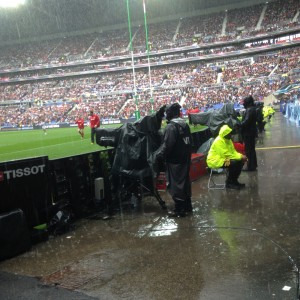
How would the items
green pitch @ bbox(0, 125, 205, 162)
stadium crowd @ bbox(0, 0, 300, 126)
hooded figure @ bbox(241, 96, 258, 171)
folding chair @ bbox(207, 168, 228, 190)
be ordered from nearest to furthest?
folding chair @ bbox(207, 168, 228, 190)
hooded figure @ bbox(241, 96, 258, 171)
green pitch @ bbox(0, 125, 205, 162)
stadium crowd @ bbox(0, 0, 300, 126)

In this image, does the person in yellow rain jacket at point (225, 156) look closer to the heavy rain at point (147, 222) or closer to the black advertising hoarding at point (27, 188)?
the heavy rain at point (147, 222)

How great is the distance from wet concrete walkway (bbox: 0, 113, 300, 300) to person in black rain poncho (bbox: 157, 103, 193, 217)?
0.30 meters

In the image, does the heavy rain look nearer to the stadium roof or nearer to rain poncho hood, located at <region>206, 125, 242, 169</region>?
rain poncho hood, located at <region>206, 125, 242, 169</region>

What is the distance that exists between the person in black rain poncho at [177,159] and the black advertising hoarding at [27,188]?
5.88ft

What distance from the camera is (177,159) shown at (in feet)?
19.3

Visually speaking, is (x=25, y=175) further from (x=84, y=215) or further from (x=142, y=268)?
(x=142, y=268)

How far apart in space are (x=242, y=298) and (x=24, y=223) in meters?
2.86

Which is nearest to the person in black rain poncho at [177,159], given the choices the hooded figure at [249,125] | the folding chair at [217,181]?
the folding chair at [217,181]

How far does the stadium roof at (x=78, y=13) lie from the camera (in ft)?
161

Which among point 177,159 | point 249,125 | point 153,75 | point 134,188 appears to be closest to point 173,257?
point 177,159

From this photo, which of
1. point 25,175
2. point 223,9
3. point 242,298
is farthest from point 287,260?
point 223,9

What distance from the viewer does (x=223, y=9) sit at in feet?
193

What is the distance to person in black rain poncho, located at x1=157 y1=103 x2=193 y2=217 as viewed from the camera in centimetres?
582

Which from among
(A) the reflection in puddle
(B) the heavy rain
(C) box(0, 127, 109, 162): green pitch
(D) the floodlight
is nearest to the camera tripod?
(B) the heavy rain
